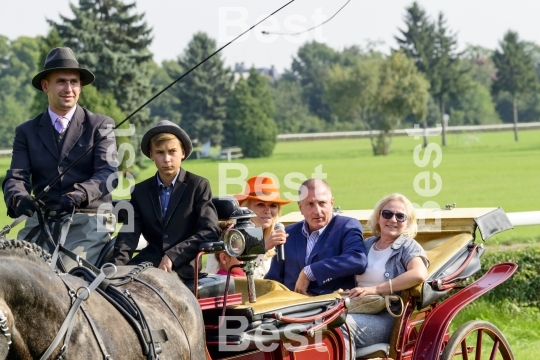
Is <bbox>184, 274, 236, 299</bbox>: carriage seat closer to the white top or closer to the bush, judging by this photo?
the white top

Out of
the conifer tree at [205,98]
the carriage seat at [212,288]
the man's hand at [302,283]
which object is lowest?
the man's hand at [302,283]

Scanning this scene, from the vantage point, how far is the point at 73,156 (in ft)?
16.2

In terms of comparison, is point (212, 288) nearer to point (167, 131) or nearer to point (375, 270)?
point (167, 131)

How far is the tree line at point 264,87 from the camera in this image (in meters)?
42.9

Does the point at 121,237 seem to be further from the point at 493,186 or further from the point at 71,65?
the point at 493,186

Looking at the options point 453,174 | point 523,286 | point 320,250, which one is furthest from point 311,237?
point 453,174

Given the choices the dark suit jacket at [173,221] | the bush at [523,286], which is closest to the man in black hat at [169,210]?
the dark suit jacket at [173,221]

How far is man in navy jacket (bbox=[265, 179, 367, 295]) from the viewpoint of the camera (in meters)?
4.88

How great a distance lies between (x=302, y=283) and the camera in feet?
16.1

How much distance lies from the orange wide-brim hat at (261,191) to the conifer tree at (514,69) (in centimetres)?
6815

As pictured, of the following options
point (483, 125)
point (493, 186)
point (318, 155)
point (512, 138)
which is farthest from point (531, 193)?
point (483, 125)

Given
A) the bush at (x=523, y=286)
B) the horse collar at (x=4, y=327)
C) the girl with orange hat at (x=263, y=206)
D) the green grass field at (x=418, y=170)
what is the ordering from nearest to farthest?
the horse collar at (x=4, y=327) → the girl with orange hat at (x=263, y=206) → the bush at (x=523, y=286) → the green grass field at (x=418, y=170)

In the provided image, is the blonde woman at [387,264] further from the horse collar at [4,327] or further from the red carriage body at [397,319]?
the horse collar at [4,327]

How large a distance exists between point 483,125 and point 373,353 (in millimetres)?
78098
